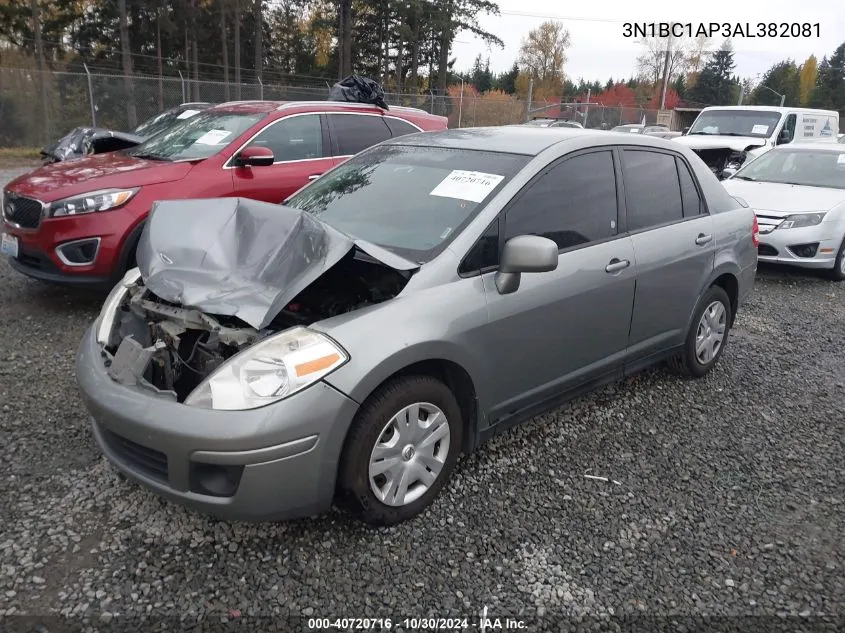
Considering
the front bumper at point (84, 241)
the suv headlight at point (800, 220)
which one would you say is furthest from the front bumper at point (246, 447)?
the suv headlight at point (800, 220)

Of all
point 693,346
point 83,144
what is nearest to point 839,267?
point 693,346

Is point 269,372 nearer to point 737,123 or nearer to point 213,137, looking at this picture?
point 213,137

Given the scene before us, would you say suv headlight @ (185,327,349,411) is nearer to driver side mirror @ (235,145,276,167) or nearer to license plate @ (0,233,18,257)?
driver side mirror @ (235,145,276,167)

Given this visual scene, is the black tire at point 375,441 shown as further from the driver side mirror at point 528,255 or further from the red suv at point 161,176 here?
the red suv at point 161,176

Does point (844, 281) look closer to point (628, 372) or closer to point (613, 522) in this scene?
point (628, 372)

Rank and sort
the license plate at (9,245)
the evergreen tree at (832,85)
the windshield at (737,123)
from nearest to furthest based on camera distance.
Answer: the license plate at (9,245)
the windshield at (737,123)
the evergreen tree at (832,85)

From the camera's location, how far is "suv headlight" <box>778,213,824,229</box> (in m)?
7.14

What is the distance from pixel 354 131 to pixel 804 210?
5107mm

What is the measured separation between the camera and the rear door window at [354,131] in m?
6.36

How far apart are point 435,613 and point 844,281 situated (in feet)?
24.3

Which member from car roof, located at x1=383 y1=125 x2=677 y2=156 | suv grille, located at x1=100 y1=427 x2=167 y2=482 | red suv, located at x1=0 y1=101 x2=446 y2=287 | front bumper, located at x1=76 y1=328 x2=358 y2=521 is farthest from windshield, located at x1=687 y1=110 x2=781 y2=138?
suv grille, located at x1=100 y1=427 x2=167 y2=482

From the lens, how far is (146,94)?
18.9 metres

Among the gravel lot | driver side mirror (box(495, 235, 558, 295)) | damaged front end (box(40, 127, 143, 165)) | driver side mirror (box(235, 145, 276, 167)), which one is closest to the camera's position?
the gravel lot

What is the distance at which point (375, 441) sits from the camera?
100 inches
